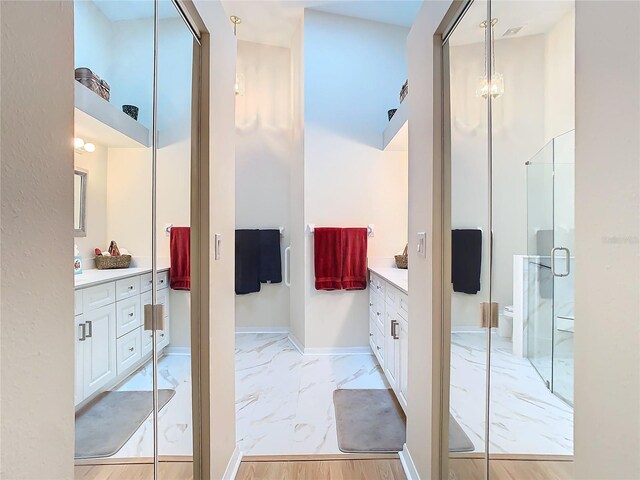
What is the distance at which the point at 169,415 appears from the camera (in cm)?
125

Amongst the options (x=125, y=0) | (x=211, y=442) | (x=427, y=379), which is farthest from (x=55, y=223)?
(x=427, y=379)

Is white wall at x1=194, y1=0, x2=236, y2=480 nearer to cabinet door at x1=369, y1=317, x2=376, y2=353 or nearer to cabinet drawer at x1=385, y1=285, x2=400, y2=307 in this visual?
cabinet drawer at x1=385, y1=285, x2=400, y2=307

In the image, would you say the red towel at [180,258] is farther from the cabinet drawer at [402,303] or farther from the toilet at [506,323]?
the cabinet drawer at [402,303]

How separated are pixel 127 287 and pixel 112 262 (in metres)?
0.14

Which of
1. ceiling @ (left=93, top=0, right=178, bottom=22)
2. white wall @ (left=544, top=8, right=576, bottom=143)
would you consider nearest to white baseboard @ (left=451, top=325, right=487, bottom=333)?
white wall @ (left=544, top=8, right=576, bottom=143)

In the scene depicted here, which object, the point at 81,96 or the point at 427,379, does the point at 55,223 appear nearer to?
the point at 81,96

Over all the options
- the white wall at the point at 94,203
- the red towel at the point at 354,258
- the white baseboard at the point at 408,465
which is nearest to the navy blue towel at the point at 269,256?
the red towel at the point at 354,258

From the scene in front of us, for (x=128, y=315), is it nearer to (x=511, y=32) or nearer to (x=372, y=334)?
(x=511, y=32)

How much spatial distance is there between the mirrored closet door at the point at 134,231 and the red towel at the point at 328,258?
7.02ft

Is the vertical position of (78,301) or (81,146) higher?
(81,146)

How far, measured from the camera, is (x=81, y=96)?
774mm

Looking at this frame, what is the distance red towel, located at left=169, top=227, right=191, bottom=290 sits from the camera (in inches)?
50.1

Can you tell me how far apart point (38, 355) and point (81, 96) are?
593 millimetres

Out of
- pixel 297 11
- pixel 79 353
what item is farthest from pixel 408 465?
pixel 297 11
